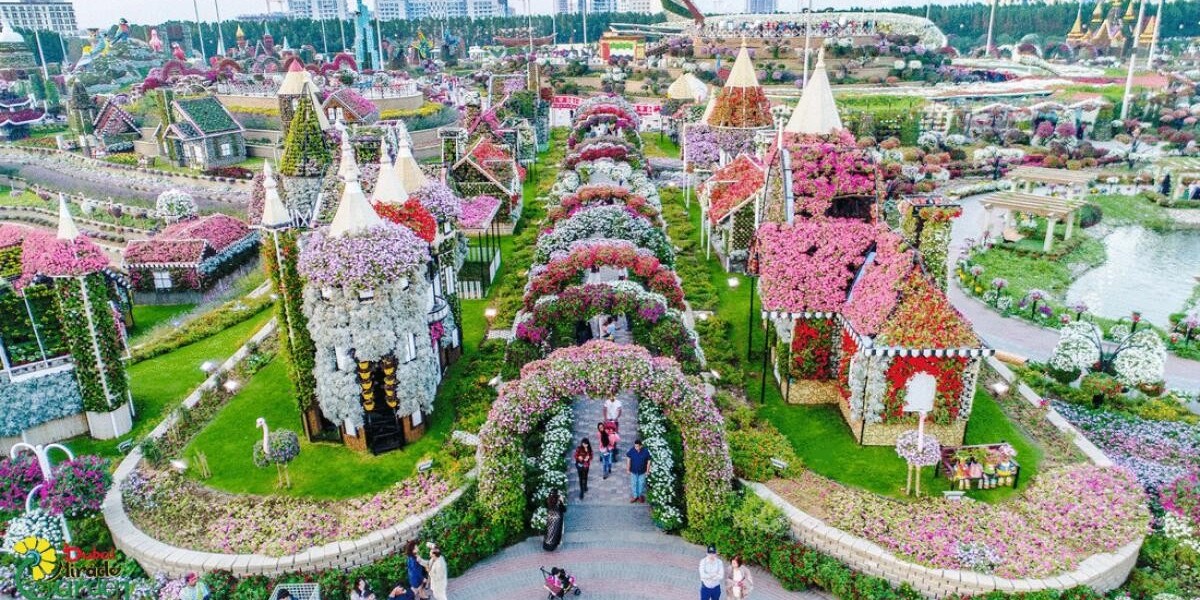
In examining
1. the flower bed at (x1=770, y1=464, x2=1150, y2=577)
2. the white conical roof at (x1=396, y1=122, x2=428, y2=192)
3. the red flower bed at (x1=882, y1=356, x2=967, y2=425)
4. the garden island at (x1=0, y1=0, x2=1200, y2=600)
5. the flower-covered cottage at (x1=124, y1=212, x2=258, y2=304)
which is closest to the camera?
the flower bed at (x1=770, y1=464, x2=1150, y2=577)

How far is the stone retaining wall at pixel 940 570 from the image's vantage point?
1245 centimetres

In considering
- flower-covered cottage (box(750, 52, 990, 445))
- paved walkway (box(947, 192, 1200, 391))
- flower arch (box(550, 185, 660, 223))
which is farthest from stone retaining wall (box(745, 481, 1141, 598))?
flower arch (box(550, 185, 660, 223))

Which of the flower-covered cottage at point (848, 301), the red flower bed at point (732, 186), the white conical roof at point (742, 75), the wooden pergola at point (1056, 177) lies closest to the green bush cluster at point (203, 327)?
the flower-covered cottage at point (848, 301)

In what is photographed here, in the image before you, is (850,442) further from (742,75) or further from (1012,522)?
(742,75)

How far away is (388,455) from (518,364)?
11.3ft

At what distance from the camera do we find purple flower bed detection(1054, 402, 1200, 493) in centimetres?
1605

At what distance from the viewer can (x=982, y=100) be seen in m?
70.3

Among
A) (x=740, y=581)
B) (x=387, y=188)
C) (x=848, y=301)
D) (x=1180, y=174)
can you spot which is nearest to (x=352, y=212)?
(x=387, y=188)

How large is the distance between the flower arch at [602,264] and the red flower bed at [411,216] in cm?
307

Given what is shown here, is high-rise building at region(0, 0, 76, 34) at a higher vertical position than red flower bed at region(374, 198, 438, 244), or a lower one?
higher

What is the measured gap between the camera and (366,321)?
15633 mm

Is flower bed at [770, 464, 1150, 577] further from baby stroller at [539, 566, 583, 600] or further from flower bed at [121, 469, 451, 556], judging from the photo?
flower bed at [121, 469, 451, 556]

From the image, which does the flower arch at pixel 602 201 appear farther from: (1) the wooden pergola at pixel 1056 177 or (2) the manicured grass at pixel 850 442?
(1) the wooden pergola at pixel 1056 177

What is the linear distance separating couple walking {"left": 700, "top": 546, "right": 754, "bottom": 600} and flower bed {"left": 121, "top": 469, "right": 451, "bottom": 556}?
5.33 m
